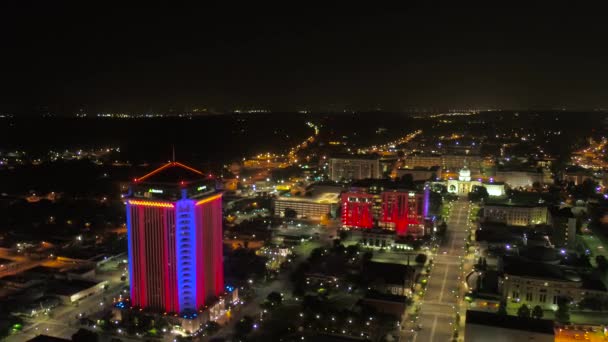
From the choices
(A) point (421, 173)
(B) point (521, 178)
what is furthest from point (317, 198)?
(B) point (521, 178)

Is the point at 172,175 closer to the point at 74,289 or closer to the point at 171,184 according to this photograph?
the point at 171,184

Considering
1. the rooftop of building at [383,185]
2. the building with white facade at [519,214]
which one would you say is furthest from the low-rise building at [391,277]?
the building with white facade at [519,214]

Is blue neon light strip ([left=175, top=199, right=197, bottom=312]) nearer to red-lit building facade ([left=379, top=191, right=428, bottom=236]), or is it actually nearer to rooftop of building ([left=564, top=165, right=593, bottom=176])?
red-lit building facade ([left=379, top=191, right=428, bottom=236])

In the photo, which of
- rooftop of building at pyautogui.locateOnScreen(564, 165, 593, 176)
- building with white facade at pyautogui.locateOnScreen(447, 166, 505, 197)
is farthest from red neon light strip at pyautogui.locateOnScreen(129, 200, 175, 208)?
rooftop of building at pyautogui.locateOnScreen(564, 165, 593, 176)

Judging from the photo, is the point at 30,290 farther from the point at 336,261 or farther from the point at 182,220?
the point at 336,261

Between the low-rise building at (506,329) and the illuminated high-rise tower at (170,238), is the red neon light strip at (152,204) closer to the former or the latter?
the illuminated high-rise tower at (170,238)

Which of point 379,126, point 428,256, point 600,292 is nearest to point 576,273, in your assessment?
point 600,292
